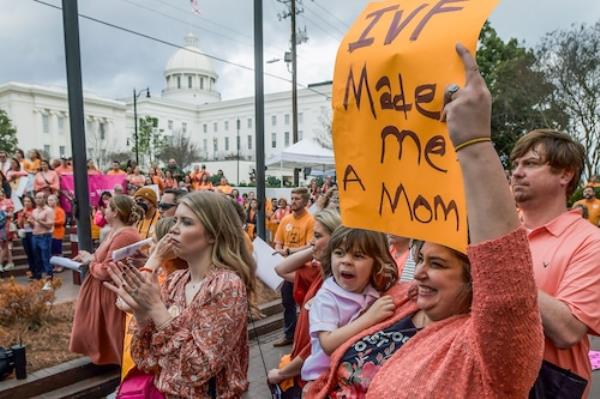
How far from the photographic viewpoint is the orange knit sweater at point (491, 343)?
0.96 metres

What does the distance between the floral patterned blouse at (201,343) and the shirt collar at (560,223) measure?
1372 mm

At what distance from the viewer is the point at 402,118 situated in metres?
1.35

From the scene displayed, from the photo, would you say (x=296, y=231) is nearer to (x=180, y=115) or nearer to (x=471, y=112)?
(x=471, y=112)

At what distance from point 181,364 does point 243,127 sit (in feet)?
311

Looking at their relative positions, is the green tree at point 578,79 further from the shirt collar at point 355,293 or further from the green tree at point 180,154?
the green tree at point 180,154

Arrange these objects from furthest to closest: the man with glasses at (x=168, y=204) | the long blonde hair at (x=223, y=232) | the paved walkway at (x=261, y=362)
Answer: the man with glasses at (x=168, y=204) < the paved walkway at (x=261, y=362) < the long blonde hair at (x=223, y=232)

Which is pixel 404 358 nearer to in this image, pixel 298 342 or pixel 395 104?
pixel 395 104

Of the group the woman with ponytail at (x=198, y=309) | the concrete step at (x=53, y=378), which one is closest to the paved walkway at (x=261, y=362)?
the concrete step at (x=53, y=378)

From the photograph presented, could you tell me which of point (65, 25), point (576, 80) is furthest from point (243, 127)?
point (65, 25)

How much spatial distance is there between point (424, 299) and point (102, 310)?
3.68 metres

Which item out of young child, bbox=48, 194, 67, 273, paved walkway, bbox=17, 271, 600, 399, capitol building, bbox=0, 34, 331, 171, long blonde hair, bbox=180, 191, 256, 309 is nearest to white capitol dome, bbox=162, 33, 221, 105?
capitol building, bbox=0, 34, 331, 171

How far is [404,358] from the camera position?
1373mm

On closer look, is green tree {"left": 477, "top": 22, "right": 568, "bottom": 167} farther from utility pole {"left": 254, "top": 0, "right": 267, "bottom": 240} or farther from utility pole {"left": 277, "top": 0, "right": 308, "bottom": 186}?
utility pole {"left": 254, "top": 0, "right": 267, "bottom": 240}

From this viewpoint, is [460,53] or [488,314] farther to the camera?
[460,53]
